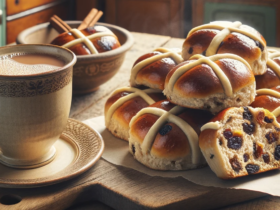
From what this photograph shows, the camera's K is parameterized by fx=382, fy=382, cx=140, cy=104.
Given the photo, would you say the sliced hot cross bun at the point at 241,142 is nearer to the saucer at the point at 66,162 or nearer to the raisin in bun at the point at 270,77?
the raisin in bun at the point at 270,77

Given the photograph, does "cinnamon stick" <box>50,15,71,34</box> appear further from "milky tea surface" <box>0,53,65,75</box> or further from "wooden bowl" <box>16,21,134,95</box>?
"milky tea surface" <box>0,53,65,75</box>

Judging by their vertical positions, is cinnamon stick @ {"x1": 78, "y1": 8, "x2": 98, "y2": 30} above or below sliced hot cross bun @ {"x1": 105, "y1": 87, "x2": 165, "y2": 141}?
above

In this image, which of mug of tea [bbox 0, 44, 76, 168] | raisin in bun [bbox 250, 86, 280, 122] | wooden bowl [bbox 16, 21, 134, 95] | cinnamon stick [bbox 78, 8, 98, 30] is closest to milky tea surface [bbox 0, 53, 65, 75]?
mug of tea [bbox 0, 44, 76, 168]

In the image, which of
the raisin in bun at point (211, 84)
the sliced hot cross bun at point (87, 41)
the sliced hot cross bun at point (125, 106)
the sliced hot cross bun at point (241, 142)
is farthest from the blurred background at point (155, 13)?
the sliced hot cross bun at point (241, 142)

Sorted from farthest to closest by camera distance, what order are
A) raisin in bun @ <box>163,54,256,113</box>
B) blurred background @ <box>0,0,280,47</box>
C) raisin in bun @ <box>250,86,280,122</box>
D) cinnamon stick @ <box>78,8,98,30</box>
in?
blurred background @ <box>0,0,280,47</box> < cinnamon stick @ <box>78,8,98,30</box> < raisin in bun @ <box>250,86,280,122</box> < raisin in bun @ <box>163,54,256,113</box>

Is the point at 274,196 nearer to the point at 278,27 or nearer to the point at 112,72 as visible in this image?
the point at 112,72

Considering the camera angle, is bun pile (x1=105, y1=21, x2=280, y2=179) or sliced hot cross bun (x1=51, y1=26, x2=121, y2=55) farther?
sliced hot cross bun (x1=51, y1=26, x2=121, y2=55)

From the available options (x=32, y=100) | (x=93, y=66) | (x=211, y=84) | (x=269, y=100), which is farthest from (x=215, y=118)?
(x=93, y=66)
